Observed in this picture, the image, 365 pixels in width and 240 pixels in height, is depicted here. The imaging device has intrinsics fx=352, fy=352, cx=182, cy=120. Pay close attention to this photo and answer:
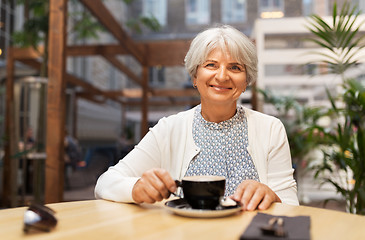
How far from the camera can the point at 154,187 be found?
921 mm

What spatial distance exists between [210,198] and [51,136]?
2249mm

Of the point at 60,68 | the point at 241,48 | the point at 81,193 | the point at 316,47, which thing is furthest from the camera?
the point at 81,193

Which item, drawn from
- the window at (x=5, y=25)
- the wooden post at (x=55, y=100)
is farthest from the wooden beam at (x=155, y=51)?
the wooden post at (x=55, y=100)

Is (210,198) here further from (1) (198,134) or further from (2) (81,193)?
(2) (81,193)

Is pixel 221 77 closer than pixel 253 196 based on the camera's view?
No

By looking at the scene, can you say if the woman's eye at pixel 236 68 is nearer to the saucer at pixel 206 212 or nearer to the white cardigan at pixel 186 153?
the white cardigan at pixel 186 153

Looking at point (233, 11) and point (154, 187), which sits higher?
point (233, 11)

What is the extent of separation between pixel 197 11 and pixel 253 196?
13.0 metres

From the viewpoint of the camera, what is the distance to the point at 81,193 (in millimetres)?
5574

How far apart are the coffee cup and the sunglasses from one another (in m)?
0.30

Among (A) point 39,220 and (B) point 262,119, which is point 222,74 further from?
(A) point 39,220

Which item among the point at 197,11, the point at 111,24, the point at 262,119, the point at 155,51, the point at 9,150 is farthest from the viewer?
the point at 197,11

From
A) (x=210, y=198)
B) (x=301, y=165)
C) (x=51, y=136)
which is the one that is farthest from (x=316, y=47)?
(x=210, y=198)

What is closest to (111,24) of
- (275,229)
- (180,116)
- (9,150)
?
(9,150)
